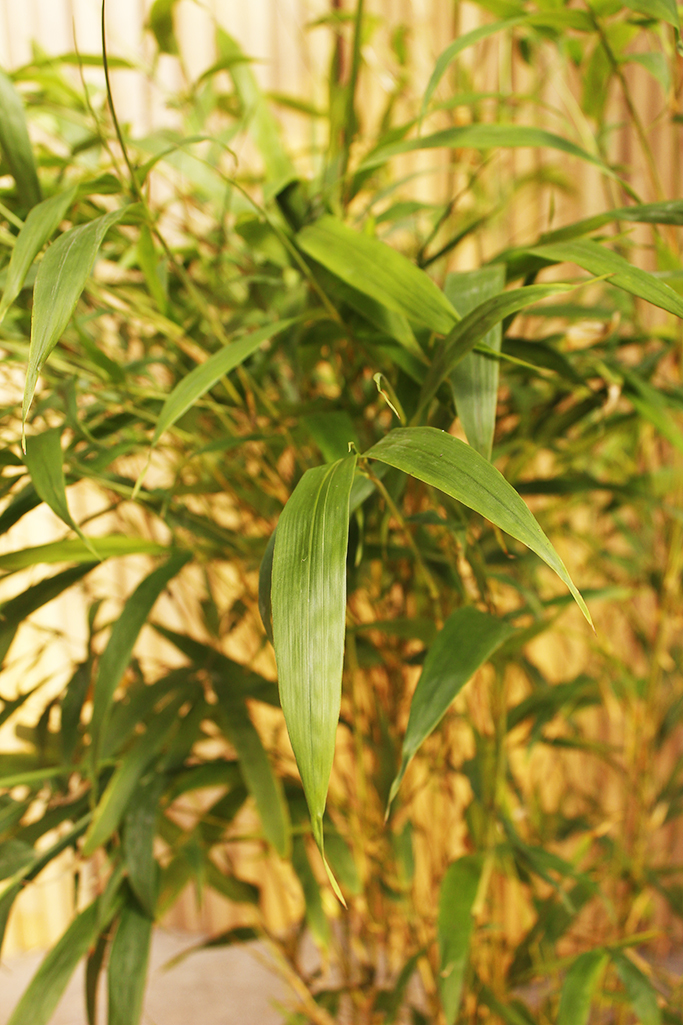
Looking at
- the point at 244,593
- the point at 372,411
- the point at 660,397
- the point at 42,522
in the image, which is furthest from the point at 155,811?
the point at 42,522

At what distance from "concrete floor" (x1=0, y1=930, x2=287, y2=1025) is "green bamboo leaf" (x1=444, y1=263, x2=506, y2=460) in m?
1.20

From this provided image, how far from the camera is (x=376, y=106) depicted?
1.23 m

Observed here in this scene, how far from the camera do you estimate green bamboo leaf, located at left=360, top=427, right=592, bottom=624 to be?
28cm

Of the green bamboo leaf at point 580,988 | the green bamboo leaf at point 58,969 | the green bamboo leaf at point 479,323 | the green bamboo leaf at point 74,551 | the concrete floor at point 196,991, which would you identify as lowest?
the concrete floor at point 196,991

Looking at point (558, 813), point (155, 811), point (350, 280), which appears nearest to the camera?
point (350, 280)

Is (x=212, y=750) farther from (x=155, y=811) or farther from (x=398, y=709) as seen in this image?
(x=155, y=811)

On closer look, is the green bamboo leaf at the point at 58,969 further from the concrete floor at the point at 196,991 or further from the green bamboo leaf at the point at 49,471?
the concrete floor at the point at 196,991

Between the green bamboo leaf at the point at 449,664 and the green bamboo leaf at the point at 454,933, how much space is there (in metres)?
0.20

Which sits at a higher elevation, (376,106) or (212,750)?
(376,106)

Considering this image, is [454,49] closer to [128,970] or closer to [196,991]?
[128,970]

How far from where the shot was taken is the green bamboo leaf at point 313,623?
0.85 feet

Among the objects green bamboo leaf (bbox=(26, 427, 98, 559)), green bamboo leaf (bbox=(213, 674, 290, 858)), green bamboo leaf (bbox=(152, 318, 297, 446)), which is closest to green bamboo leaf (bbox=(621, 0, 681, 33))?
green bamboo leaf (bbox=(152, 318, 297, 446))

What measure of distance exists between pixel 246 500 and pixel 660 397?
33 cm

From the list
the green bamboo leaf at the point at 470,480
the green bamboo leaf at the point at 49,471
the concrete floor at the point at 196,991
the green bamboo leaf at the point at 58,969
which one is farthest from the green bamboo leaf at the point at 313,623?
the concrete floor at the point at 196,991
